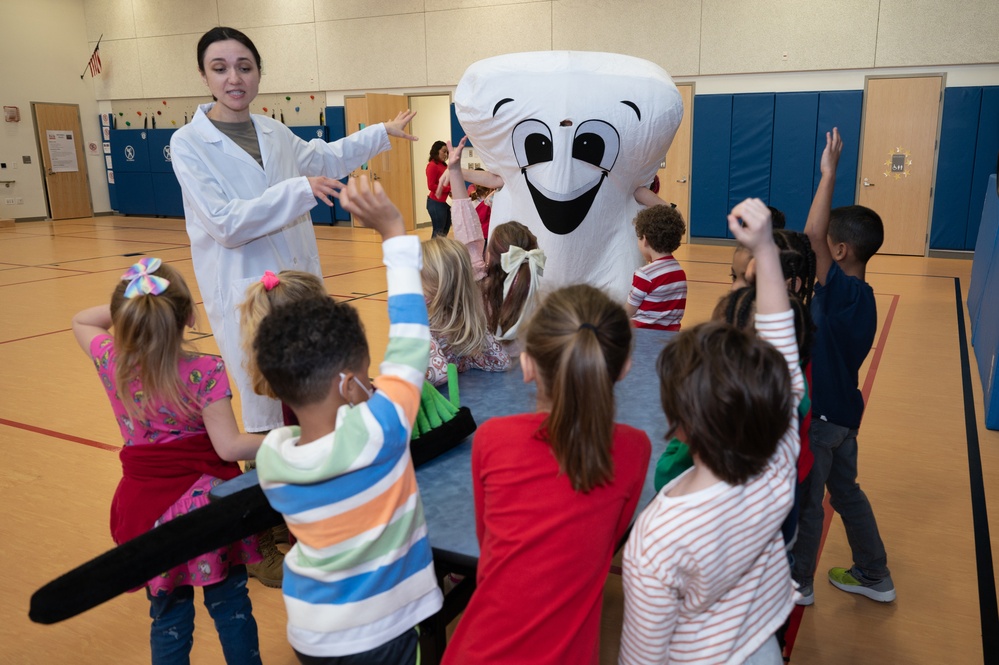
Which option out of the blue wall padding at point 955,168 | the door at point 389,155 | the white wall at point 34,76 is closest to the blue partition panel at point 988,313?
the blue wall padding at point 955,168

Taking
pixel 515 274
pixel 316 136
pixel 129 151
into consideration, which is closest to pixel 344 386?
pixel 515 274

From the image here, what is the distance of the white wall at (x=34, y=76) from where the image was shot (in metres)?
13.3

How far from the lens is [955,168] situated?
9039 millimetres

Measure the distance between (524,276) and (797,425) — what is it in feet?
4.43

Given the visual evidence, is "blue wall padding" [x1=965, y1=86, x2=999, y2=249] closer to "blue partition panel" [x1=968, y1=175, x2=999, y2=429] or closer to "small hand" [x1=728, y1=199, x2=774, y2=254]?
"blue partition panel" [x1=968, y1=175, x2=999, y2=429]

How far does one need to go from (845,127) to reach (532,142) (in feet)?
24.0

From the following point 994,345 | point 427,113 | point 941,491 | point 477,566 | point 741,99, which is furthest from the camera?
point 427,113

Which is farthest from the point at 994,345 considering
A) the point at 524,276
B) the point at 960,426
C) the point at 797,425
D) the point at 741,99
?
the point at 741,99

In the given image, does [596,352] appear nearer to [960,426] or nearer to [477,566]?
[477,566]

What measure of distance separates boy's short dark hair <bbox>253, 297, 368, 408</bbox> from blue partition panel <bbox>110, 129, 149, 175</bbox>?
48.7 feet

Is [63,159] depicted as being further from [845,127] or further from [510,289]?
[510,289]

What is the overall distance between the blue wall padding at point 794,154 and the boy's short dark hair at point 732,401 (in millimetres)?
9001

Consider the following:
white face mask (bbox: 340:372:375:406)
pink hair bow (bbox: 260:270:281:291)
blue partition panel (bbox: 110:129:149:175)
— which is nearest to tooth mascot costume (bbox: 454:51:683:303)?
pink hair bow (bbox: 260:270:281:291)

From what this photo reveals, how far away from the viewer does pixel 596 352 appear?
1236 millimetres
